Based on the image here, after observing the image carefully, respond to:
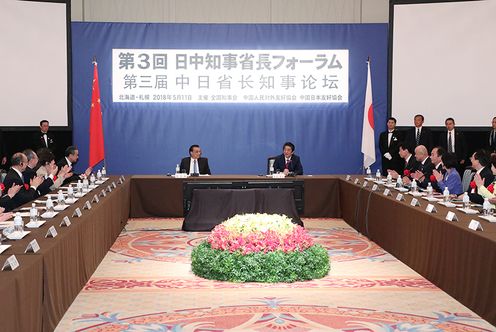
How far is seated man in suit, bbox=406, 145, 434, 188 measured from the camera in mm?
8664

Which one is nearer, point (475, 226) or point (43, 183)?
point (475, 226)

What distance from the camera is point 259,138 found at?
41.9ft

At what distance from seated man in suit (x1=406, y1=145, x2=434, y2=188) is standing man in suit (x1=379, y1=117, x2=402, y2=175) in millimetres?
2296

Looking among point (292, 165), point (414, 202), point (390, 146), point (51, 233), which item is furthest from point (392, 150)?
point (51, 233)

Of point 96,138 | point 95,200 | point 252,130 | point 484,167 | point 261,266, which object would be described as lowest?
point 261,266

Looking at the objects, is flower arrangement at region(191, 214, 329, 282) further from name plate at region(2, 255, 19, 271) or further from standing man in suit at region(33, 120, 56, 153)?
standing man in suit at region(33, 120, 56, 153)

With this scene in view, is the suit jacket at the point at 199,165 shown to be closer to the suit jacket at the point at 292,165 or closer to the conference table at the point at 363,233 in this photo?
the conference table at the point at 363,233

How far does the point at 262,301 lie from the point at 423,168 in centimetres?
413

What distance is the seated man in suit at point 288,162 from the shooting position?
10.3m

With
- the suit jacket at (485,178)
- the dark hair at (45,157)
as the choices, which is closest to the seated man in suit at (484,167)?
the suit jacket at (485,178)

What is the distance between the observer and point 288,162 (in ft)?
34.3

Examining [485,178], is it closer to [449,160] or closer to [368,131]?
[449,160]

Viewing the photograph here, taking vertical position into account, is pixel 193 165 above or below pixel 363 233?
above

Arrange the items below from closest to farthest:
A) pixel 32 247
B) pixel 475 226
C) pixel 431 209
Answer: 1. pixel 32 247
2. pixel 475 226
3. pixel 431 209
